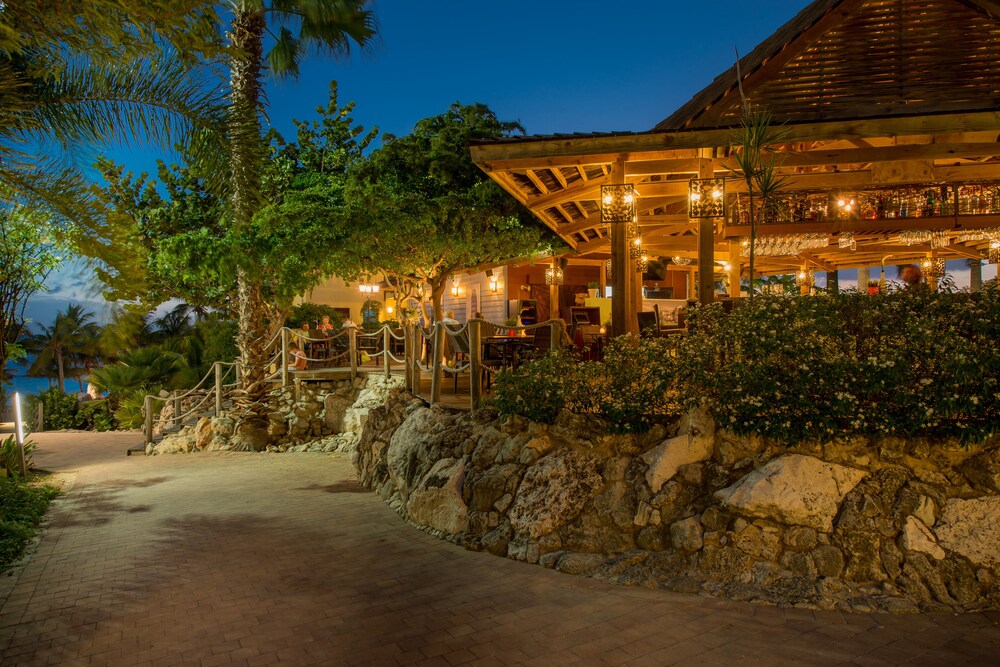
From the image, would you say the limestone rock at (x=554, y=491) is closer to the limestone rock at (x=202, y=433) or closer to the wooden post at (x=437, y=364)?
the wooden post at (x=437, y=364)

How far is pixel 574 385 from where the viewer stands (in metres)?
6.41

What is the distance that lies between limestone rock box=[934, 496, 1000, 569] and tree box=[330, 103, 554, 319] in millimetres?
11158

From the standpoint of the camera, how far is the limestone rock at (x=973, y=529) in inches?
180

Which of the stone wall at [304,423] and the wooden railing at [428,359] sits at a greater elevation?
the wooden railing at [428,359]

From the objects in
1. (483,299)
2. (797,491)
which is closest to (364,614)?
(797,491)

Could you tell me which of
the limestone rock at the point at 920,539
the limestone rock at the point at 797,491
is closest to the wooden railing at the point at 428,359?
the limestone rock at the point at 797,491

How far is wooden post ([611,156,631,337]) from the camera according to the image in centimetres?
839

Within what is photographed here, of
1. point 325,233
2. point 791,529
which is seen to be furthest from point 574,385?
point 325,233

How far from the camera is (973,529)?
4.68 m

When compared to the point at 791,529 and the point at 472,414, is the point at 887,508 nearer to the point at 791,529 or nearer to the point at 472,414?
the point at 791,529

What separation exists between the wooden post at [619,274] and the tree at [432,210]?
6064 mm

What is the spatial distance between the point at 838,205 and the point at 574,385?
19.7ft

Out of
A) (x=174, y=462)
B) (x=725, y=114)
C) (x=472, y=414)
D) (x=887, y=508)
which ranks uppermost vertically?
(x=725, y=114)

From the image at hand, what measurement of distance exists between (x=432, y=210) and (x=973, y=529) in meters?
12.0
